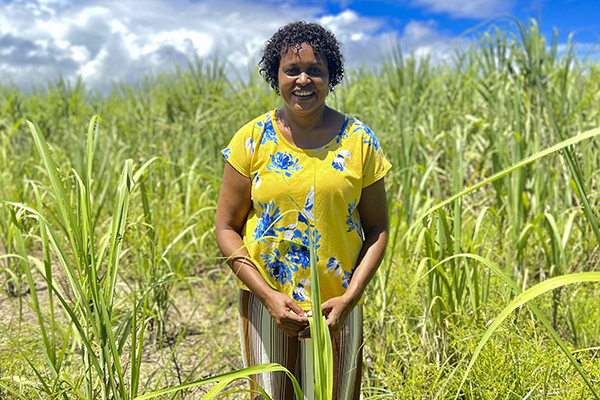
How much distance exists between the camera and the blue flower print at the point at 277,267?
1.32m

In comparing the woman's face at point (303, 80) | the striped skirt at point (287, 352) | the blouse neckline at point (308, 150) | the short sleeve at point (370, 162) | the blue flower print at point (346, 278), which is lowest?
the striped skirt at point (287, 352)

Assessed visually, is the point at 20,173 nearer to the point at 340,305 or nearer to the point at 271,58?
the point at 271,58

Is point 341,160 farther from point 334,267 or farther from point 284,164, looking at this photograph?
point 334,267

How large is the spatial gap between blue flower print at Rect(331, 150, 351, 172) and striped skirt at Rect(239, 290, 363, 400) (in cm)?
40

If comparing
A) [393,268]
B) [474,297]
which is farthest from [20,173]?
[474,297]

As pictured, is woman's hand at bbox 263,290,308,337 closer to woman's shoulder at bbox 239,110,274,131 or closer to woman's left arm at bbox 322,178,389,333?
woman's left arm at bbox 322,178,389,333

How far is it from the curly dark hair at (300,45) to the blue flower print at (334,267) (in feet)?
1.78

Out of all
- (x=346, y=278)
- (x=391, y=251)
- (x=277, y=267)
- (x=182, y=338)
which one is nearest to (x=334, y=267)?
(x=346, y=278)

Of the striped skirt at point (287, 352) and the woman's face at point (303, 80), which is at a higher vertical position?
the woman's face at point (303, 80)

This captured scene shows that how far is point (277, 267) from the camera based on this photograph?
1.33m

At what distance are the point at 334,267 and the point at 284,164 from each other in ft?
0.99

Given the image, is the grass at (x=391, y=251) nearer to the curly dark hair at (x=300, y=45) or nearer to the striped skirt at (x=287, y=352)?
the striped skirt at (x=287, y=352)

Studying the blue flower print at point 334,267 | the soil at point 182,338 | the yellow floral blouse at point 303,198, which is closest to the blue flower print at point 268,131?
the yellow floral blouse at point 303,198

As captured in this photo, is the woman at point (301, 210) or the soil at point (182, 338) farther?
the soil at point (182, 338)
